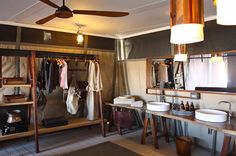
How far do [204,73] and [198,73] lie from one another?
118 millimetres

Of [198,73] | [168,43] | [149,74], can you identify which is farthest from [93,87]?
[198,73]

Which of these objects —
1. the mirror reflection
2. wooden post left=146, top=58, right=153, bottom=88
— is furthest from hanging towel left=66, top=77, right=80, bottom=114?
the mirror reflection

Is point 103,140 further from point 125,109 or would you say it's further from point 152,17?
point 152,17

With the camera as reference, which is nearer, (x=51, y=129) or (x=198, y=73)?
(x=198, y=73)

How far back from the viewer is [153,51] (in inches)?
175

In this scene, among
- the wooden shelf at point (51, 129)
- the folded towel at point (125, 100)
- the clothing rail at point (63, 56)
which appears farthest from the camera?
the folded towel at point (125, 100)

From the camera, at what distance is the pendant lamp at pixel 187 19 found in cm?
66

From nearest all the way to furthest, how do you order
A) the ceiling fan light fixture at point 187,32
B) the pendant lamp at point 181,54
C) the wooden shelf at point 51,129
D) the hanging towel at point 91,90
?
the ceiling fan light fixture at point 187,32
the pendant lamp at point 181,54
the wooden shelf at point 51,129
the hanging towel at point 91,90

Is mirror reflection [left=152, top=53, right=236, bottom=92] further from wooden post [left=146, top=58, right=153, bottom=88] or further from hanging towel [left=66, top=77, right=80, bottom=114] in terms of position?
hanging towel [left=66, top=77, right=80, bottom=114]

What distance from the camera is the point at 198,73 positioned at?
357 centimetres

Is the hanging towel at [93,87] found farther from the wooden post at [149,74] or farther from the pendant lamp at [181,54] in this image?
the pendant lamp at [181,54]

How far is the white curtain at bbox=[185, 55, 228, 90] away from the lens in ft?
10.5

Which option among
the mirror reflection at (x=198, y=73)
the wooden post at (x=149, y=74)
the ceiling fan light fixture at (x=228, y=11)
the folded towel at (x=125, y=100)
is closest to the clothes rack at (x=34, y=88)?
the folded towel at (x=125, y=100)

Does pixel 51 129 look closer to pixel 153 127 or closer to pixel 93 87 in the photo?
pixel 93 87
